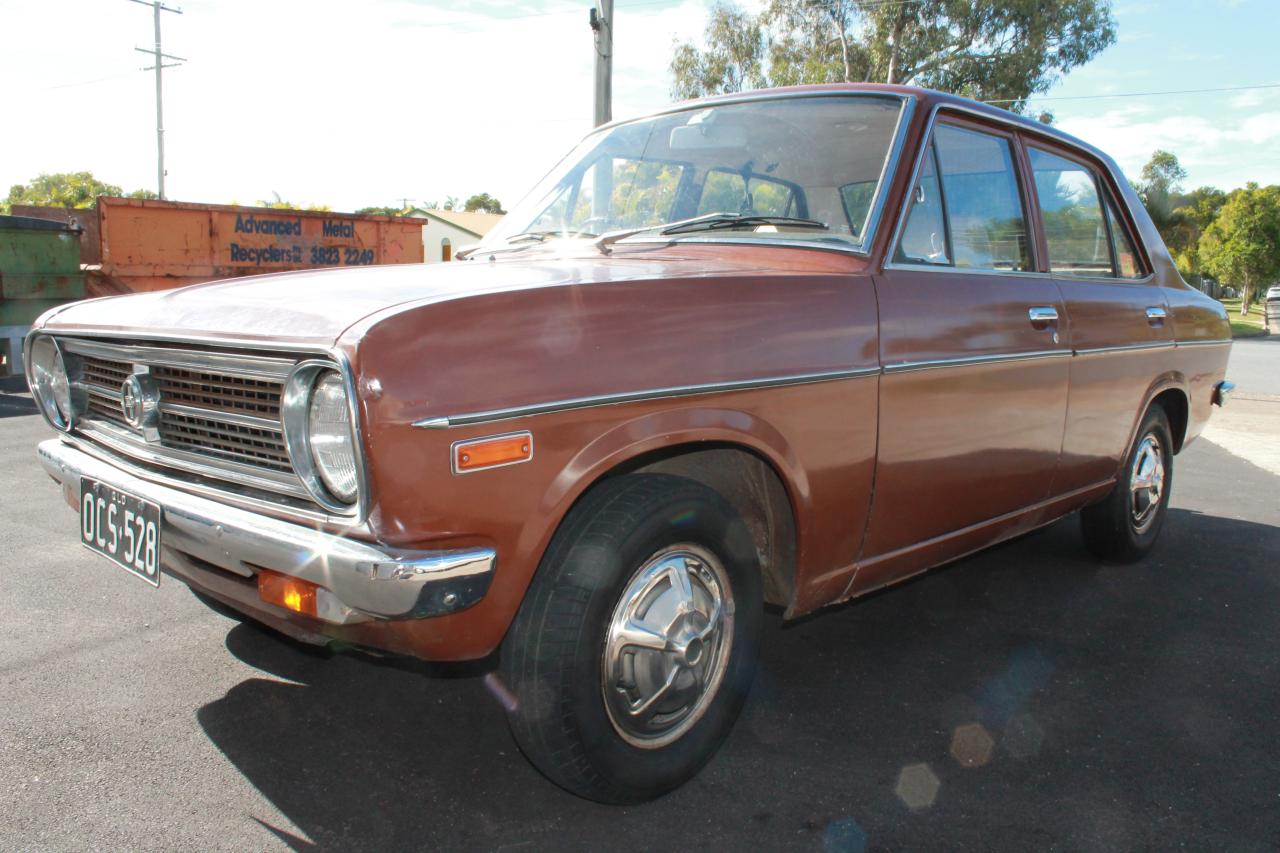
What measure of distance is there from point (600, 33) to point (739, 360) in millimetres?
11322

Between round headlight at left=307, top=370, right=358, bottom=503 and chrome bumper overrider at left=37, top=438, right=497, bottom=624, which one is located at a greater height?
round headlight at left=307, top=370, right=358, bottom=503

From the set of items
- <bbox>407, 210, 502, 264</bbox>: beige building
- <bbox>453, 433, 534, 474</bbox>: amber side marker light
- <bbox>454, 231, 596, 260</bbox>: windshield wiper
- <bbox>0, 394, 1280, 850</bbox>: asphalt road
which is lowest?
<bbox>0, 394, 1280, 850</bbox>: asphalt road

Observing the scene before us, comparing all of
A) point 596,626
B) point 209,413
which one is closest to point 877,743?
point 596,626

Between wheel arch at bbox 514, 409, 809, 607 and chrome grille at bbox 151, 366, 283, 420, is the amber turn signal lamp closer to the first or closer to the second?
chrome grille at bbox 151, 366, 283, 420

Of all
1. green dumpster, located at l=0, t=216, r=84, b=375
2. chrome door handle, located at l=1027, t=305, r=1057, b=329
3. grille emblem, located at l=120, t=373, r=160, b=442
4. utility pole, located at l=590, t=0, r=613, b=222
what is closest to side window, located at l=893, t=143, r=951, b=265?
chrome door handle, located at l=1027, t=305, r=1057, b=329

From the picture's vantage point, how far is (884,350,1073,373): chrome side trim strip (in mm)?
2695

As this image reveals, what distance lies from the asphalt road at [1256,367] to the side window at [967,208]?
20.3ft

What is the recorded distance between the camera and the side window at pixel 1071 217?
11.7 feet

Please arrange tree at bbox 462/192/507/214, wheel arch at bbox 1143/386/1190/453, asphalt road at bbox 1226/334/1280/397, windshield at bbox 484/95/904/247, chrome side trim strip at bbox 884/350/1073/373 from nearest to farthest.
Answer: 1. chrome side trim strip at bbox 884/350/1073/373
2. windshield at bbox 484/95/904/247
3. wheel arch at bbox 1143/386/1190/453
4. asphalt road at bbox 1226/334/1280/397
5. tree at bbox 462/192/507/214

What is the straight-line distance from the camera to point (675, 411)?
7.11 ft

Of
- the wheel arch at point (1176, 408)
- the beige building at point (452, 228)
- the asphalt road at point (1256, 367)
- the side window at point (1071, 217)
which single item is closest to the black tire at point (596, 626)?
the side window at point (1071, 217)

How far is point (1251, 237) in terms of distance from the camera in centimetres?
4203

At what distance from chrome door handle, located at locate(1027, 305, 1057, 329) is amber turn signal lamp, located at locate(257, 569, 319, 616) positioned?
239 cm

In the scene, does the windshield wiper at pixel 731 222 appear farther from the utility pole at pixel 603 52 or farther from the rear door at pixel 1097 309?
the utility pole at pixel 603 52
